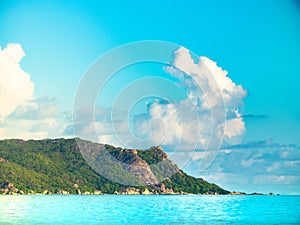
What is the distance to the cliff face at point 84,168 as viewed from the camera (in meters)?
132

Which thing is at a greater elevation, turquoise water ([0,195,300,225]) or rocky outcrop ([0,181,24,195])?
rocky outcrop ([0,181,24,195])

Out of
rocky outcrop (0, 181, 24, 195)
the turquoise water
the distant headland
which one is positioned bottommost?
the turquoise water

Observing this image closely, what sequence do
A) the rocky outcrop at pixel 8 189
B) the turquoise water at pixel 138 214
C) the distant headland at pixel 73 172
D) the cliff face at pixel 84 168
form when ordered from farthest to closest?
the cliff face at pixel 84 168, the distant headland at pixel 73 172, the rocky outcrop at pixel 8 189, the turquoise water at pixel 138 214

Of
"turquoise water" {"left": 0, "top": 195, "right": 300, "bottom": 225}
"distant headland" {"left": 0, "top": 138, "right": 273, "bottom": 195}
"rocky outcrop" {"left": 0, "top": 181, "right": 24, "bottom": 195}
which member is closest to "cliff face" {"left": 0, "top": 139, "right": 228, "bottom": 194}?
"distant headland" {"left": 0, "top": 138, "right": 273, "bottom": 195}

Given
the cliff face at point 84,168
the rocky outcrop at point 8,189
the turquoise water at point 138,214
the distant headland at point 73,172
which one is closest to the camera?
the turquoise water at point 138,214

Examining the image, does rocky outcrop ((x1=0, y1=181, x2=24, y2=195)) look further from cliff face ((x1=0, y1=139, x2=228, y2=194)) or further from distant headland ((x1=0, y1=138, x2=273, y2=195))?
cliff face ((x1=0, y1=139, x2=228, y2=194))

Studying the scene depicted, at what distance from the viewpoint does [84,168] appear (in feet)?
488

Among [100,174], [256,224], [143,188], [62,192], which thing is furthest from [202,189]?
[256,224]

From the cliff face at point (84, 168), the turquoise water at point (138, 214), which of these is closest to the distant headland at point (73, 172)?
the cliff face at point (84, 168)

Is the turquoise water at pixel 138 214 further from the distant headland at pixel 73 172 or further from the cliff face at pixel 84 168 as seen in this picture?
the cliff face at pixel 84 168

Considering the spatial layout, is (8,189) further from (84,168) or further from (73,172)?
(84,168)

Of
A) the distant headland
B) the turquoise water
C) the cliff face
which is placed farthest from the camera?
the cliff face

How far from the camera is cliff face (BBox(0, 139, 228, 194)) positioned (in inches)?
5212

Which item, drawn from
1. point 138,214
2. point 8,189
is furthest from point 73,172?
point 138,214
